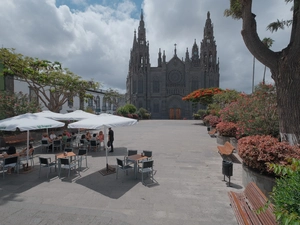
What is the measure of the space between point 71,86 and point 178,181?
1693 centimetres

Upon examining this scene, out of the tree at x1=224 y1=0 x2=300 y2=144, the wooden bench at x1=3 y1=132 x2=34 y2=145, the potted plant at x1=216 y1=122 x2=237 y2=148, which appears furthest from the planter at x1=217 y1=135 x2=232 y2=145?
the wooden bench at x1=3 y1=132 x2=34 y2=145

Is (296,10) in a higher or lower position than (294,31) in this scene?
higher

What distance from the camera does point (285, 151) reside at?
5.34m

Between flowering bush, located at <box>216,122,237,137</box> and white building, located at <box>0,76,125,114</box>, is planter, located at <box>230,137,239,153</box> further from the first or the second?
white building, located at <box>0,76,125,114</box>

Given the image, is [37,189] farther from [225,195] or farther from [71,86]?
[71,86]

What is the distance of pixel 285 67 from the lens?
684 centimetres

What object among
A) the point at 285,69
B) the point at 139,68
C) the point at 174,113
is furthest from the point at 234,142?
the point at 139,68

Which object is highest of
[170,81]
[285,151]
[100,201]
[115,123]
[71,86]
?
[170,81]

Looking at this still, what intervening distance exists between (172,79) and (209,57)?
1361 cm

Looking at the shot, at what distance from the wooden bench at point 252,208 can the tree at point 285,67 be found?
3696 mm

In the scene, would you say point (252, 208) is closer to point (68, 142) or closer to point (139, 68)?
point (68, 142)

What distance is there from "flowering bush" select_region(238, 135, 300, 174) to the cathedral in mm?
51452

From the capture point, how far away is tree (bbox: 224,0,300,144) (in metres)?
6.75

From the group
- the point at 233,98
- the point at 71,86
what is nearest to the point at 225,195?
the point at 233,98
